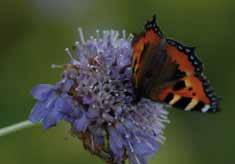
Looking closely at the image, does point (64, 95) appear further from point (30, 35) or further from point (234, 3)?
point (234, 3)

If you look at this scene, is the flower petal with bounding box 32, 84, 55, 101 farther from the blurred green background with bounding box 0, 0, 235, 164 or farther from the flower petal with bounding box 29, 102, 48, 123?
the blurred green background with bounding box 0, 0, 235, 164

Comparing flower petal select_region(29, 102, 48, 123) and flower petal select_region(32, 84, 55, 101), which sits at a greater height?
flower petal select_region(32, 84, 55, 101)

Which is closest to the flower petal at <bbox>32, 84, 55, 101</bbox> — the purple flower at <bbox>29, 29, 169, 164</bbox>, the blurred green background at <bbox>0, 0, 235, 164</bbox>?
the purple flower at <bbox>29, 29, 169, 164</bbox>

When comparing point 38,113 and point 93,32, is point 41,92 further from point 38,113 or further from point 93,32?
point 93,32

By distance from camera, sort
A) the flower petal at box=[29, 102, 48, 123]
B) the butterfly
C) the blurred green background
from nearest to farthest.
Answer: the butterfly → the flower petal at box=[29, 102, 48, 123] → the blurred green background

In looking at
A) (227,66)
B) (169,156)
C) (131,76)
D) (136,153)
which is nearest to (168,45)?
(131,76)

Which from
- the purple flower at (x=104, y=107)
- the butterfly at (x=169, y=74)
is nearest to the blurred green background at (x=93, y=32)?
the purple flower at (x=104, y=107)

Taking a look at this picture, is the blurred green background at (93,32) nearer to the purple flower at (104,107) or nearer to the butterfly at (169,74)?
the purple flower at (104,107)

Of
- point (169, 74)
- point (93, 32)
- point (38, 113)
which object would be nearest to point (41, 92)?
point (38, 113)
